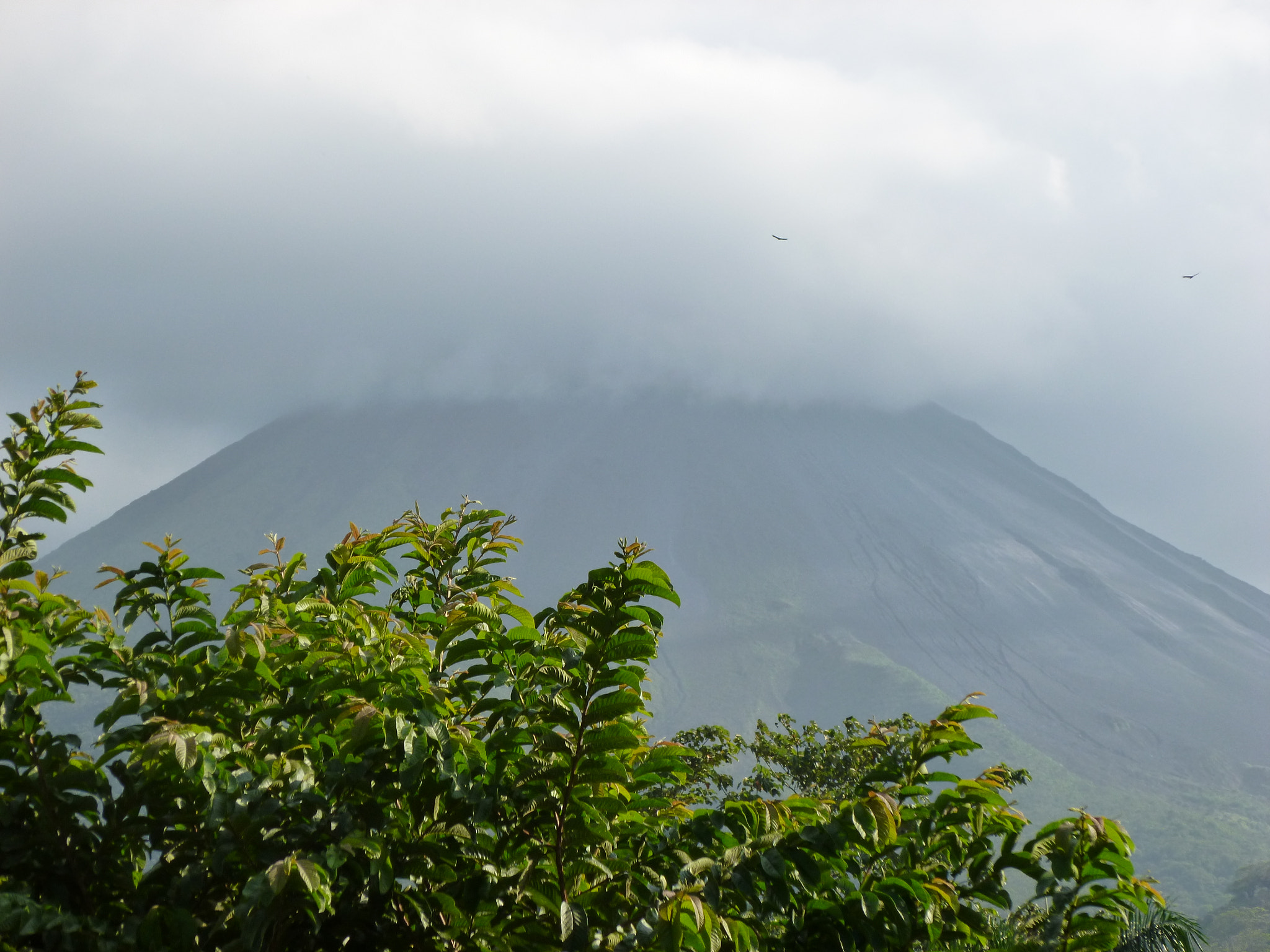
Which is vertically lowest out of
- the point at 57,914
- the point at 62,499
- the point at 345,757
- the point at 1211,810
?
the point at 57,914

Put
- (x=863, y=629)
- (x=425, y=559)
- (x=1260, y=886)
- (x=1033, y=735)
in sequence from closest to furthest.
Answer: (x=425, y=559) → (x=1260, y=886) → (x=1033, y=735) → (x=863, y=629)

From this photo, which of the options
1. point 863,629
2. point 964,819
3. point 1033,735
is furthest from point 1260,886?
point 863,629

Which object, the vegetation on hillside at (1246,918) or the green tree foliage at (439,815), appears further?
the vegetation on hillside at (1246,918)

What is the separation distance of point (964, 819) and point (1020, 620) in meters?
210

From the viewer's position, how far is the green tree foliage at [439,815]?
2744 millimetres

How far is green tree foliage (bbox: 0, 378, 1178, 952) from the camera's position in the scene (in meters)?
2.74

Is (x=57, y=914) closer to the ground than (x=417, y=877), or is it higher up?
closer to the ground

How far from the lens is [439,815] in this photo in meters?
3.11

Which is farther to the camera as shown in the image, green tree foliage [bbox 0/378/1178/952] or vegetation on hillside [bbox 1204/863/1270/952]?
vegetation on hillside [bbox 1204/863/1270/952]

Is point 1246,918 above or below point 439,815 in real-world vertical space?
above

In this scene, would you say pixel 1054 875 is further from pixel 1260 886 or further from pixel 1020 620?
pixel 1020 620

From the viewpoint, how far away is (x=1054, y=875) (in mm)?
2824

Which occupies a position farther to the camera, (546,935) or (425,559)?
(425,559)

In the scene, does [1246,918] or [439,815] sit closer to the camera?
[439,815]
